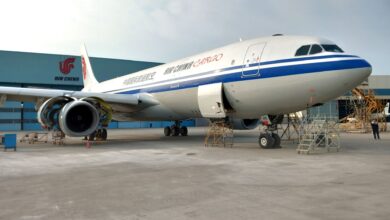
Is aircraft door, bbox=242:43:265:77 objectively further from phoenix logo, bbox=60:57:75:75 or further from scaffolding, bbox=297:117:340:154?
phoenix logo, bbox=60:57:75:75

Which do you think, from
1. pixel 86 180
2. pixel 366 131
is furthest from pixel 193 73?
pixel 366 131

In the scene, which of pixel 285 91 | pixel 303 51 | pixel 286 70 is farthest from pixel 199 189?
pixel 303 51

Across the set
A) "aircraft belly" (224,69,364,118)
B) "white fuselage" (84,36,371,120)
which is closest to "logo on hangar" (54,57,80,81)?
"white fuselage" (84,36,371,120)

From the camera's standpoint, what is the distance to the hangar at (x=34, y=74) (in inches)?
1375

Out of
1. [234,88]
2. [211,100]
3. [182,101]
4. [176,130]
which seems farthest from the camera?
[176,130]

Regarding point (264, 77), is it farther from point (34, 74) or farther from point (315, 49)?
point (34, 74)

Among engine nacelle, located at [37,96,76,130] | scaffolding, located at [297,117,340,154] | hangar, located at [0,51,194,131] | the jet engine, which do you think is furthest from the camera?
hangar, located at [0,51,194,131]

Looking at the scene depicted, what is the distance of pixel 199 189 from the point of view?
5539 millimetres

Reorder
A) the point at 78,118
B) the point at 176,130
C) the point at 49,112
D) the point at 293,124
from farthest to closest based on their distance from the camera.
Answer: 1. the point at 176,130
2. the point at 293,124
3. the point at 78,118
4. the point at 49,112

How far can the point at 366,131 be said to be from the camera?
2564 cm

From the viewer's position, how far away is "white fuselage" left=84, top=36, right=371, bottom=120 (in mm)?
9922

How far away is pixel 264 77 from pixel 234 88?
1352 mm

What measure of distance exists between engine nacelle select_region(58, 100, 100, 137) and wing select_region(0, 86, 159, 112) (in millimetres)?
851

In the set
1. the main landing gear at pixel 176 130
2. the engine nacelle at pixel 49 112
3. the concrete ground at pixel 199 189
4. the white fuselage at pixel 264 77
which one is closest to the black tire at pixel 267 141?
the white fuselage at pixel 264 77
